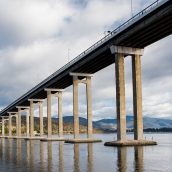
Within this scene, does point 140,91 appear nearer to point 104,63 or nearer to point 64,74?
point 104,63

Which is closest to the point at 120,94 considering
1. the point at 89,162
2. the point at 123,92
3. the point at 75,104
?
the point at 123,92

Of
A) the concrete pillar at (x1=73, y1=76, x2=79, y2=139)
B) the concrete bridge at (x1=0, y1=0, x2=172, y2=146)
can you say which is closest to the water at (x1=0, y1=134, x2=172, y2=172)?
the concrete bridge at (x1=0, y1=0, x2=172, y2=146)

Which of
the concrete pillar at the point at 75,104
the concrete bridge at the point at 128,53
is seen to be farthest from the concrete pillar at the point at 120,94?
the concrete pillar at the point at 75,104

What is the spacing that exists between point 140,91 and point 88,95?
31.0 metres

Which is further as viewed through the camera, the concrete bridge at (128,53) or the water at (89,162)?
the concrete bridge at (128,53)

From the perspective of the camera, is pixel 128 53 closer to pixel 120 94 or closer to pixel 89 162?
pixel 120 94

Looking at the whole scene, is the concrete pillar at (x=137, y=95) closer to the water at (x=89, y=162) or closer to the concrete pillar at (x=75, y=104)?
the water at (x=89, y=162)

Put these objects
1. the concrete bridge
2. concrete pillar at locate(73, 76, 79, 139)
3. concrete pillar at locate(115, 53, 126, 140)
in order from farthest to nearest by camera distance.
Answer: concrete pillar at locate(73, 76, 79, 139), concrete pillar at locate(115, 53, 126, 140), the concrete bridge

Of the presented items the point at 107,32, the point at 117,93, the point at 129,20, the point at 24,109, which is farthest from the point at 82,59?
the point at 24,109

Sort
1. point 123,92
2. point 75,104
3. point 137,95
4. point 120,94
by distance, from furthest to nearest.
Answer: point 75,104 < point 137,95 < point 123,92 < point 120,94

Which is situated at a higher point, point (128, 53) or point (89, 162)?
point (128, 53)

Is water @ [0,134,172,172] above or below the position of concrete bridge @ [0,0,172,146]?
below

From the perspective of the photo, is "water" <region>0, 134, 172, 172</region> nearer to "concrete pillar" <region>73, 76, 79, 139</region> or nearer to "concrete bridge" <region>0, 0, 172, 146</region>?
"concrete bridge" <region>0, 0, 172, 146</region>

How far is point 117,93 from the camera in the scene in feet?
244
